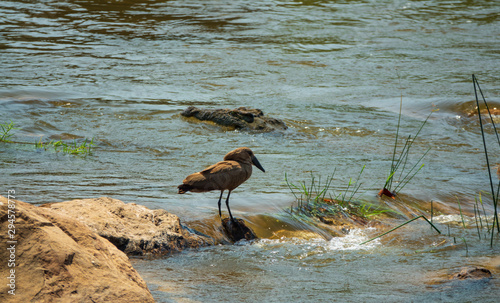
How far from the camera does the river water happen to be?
4.58 m

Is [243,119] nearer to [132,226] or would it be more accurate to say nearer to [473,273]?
[132,226]

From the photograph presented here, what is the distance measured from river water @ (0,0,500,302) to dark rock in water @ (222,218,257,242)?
0.16 m

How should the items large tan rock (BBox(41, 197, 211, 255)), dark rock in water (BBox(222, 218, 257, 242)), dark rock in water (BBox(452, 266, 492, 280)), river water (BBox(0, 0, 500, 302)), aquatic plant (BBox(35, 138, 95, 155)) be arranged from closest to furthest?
1. dark rock in water (BBox(452, 266, 492, 280))
2. large tan rock (BBox(41, 197, 211, 255))
3. river water (BBox(0, 0, 500, 302))
4. dark rock in water (BBox(222, 218, 257, 242))
5. aquatic plant (BBox(35, 138, 95, 155))

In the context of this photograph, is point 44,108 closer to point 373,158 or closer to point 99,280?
point 373,158

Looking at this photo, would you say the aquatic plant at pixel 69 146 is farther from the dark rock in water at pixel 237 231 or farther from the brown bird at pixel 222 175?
the dark rock in water at pixel 237 231

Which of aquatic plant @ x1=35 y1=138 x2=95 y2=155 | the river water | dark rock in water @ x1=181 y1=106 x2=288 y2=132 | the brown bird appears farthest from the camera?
dark rock in water @ x1=181 y1=106 x2=288 y2=132

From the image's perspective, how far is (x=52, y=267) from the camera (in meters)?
2.98

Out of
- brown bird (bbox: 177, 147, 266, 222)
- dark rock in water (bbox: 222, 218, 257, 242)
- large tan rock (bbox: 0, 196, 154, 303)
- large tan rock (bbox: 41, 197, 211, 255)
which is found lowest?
dark rock in water (bbox: 222, 218, 257, 242)

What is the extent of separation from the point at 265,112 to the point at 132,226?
6.48 m

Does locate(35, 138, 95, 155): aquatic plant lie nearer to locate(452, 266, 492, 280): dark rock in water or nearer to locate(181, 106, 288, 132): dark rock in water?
locate(181, 106, 288, 132): dark rock in water

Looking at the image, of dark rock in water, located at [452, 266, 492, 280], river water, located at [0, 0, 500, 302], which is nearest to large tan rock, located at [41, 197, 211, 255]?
river water, located at [0, 0, 500, 302]

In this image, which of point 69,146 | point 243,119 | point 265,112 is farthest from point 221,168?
point 265,112

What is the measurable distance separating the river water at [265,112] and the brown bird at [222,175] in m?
0.50

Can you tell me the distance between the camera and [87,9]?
20203mm
